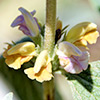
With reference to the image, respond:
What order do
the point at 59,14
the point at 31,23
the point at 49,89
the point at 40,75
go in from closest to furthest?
the point at 40,75 < the point at 31,23 < the point at 49,89 < the point at 59,14

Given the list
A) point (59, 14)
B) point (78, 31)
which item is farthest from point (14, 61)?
→ point (59, 14)

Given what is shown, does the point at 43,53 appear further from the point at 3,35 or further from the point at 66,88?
the point at 3,35

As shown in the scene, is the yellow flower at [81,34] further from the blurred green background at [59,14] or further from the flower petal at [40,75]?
the blurred green background at [59,14]

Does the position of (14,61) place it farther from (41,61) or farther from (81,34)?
(81,34)

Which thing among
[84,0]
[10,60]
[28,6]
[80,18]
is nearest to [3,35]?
[28,6]

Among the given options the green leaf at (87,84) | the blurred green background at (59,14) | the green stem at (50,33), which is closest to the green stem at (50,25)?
the green stem at (50,33)

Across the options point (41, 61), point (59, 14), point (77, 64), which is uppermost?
point (41, 61)
